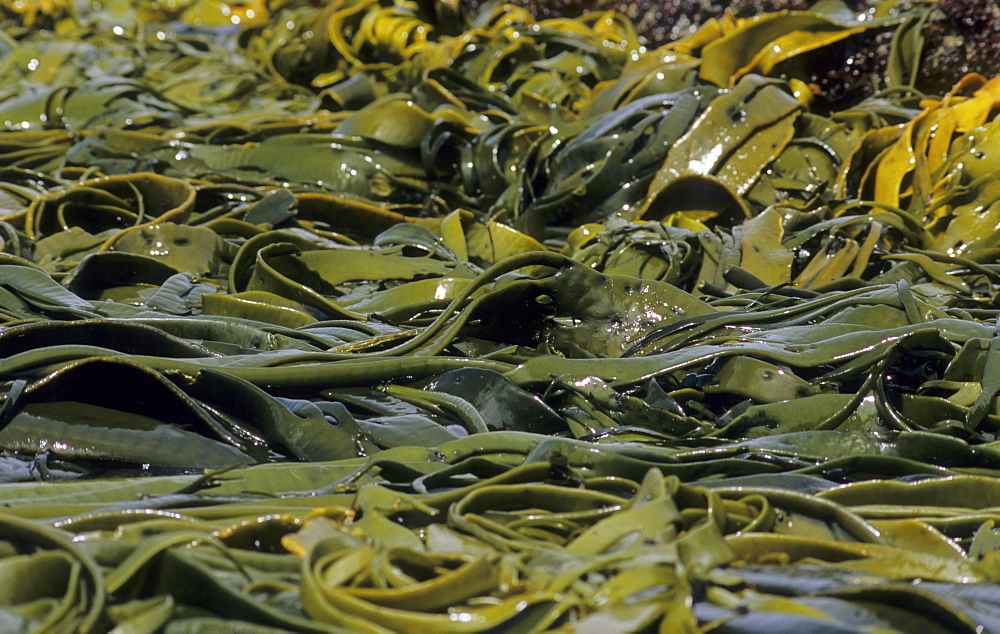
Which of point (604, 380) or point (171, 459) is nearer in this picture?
point (171, 459)

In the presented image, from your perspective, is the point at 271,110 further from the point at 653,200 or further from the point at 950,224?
the point at 950,224

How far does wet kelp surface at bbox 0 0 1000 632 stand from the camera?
3.27 ft

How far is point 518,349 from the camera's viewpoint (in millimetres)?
1818

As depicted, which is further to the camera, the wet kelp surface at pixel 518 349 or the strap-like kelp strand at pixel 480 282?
the strap-like kelp strand at pixel 480 282

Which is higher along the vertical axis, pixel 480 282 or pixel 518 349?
pixel 480 282

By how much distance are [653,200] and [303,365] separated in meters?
1.39

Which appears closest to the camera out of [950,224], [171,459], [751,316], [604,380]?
[171,459]

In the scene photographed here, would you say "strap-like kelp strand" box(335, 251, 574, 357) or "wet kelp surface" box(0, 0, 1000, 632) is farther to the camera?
"strap-like kelp strand" box(335, 251, 574, 357)

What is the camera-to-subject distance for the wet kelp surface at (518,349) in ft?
3.27

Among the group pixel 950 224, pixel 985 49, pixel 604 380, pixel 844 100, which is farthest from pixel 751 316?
pixel 985 49

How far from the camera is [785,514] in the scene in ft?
3.95

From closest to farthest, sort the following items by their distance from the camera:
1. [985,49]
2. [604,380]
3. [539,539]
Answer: [539,539] < [604,380] < [985,49]

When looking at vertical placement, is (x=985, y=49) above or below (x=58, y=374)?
above

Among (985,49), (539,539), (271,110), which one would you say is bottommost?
(271,110)
